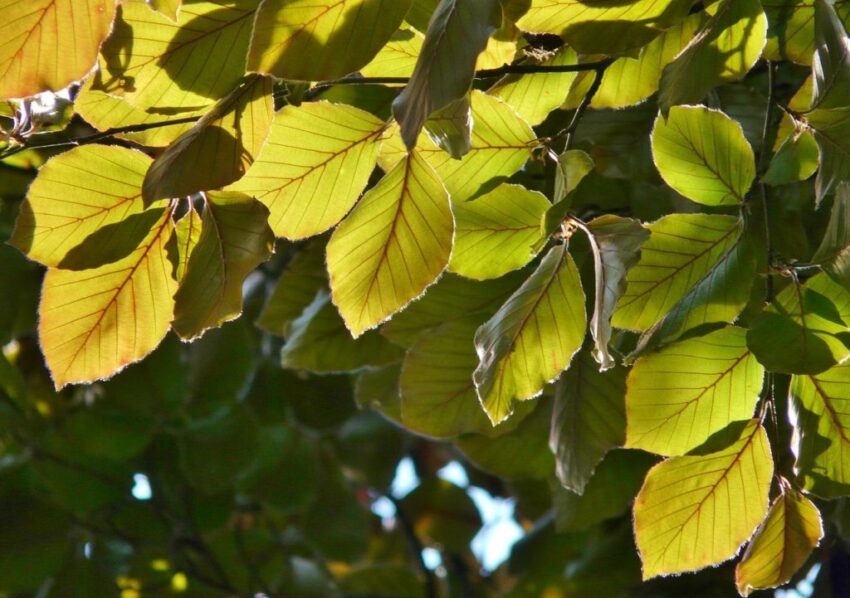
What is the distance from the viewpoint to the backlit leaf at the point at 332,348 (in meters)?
0.98

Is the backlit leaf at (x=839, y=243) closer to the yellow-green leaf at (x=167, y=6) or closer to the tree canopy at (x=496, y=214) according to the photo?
the tree canopy at (x=496, y=214)

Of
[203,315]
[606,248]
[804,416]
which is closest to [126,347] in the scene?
[203,315]

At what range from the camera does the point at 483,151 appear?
643 mm

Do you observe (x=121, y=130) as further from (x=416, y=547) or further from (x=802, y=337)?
(x=416, y=547)

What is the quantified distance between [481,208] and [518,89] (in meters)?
0.10

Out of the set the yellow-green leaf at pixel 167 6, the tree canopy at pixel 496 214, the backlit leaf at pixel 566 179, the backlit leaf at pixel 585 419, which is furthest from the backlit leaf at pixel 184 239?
the backlit leaf at pixel 585 419

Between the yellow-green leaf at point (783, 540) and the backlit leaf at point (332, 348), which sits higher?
the yellow-green leaf at point (783, 540)

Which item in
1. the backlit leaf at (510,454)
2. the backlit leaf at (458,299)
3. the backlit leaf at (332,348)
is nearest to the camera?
the backlit leaf at (458,299)

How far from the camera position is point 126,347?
63 cm

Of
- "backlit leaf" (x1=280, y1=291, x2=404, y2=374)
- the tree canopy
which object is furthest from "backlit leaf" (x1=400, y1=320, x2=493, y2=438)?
"backlit leaf" (x1=280, y1=291, x2=404, y2=374)

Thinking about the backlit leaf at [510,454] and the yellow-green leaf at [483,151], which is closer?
the yellow-green leaf at [483,151]

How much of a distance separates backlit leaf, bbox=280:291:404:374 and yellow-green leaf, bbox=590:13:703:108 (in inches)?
13.6

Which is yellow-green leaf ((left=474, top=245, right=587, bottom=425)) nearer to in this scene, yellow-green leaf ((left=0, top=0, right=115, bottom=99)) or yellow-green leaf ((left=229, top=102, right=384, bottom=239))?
yellow-green leaf ((left=229, top=102, right=384, bottom=239))

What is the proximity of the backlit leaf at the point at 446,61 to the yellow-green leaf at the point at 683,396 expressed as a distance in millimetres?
243
